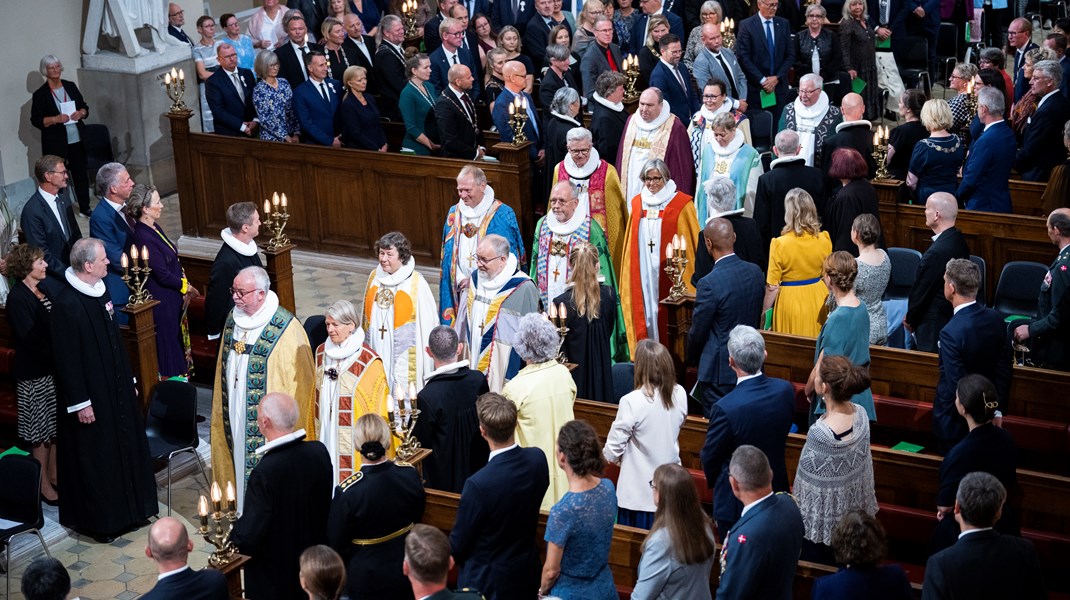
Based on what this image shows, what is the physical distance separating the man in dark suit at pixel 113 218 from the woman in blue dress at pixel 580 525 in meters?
4.76

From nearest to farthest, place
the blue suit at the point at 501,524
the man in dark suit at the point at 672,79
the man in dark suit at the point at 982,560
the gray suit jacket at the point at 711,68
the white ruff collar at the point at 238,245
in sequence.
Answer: the man in dark suit at the point at 982,560
the blue suit at the point at 501,524
the white ruff collar at the point at 238,245
the man in dark suit at the point at 672,79
the gray suit jacket at the point at 711,68

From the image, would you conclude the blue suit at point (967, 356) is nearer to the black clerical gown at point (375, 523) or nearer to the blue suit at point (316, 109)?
the black clerical gown at point (375, 523)

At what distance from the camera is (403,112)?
12398 mm

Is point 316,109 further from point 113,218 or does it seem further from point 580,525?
point 580,525

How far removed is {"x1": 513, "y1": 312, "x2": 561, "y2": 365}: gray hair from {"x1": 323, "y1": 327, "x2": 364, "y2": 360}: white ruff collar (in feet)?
3.14

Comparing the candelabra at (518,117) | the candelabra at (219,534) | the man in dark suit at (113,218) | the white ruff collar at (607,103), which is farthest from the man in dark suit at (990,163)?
the candelabra at (219,534)

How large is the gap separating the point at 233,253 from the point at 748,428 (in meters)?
3.85

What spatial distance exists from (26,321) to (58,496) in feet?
3.68

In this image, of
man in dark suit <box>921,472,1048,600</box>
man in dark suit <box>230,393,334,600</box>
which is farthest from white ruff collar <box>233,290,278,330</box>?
man in dark suit <box>921,472,1048,600</box>

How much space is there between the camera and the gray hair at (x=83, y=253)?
7926 millimetres

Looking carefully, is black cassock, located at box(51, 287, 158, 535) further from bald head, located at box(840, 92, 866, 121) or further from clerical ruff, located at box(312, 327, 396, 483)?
bald head, located at box(840, 92, 866, 121)

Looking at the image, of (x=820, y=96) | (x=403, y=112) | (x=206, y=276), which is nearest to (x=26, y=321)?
(x=206, y=276)

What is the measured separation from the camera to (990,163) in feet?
33.1

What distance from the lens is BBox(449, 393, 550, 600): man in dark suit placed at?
5863 millimetres
